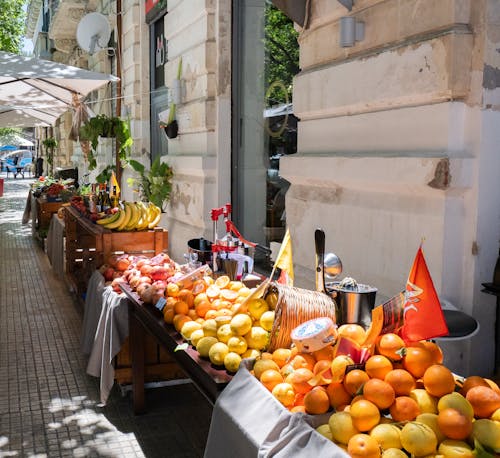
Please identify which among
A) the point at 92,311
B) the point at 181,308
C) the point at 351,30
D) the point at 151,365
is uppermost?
the point at 351,30

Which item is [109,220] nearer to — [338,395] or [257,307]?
[257,307]

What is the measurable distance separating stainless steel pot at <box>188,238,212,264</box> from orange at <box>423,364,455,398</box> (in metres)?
2.46

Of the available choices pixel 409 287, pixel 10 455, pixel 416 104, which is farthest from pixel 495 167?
pixel 10 455

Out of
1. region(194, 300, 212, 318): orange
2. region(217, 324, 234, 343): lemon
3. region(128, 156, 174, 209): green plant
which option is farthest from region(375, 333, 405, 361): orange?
region(128, 156, 174, 209): green plant

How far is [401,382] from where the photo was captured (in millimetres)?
2174

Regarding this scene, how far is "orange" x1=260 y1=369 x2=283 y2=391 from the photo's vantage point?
8.24ft

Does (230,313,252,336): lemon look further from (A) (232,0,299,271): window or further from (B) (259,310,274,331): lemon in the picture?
(A) (232,0,299,271): window

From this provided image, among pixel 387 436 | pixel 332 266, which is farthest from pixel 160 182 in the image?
pixel 387 436

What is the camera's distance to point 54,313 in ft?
25.0

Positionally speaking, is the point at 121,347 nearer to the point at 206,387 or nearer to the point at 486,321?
the point at 206,387

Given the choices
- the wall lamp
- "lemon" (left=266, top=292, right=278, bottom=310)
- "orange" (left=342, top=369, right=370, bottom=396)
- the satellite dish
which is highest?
the satellite dish

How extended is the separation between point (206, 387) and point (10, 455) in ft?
5.97

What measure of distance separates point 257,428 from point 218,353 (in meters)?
0.65

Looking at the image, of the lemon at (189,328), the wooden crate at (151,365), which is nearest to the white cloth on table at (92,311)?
the wooden crate at (151,365)
